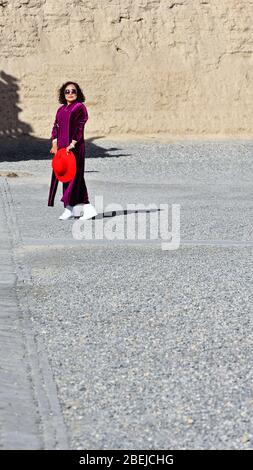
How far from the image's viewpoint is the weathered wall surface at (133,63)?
33031 millimetres

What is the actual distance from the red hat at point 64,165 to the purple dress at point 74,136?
82 mm

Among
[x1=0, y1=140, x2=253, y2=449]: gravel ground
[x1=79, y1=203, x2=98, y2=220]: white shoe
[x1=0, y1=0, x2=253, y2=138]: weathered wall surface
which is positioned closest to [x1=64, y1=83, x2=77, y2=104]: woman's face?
[x1=79, y1=203, x2=98, y2=220]: white shoe

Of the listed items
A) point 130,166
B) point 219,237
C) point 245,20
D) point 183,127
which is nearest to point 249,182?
point 130,166

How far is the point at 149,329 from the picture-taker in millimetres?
8320

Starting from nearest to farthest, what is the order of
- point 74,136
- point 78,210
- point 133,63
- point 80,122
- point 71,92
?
point 71,92 → point 80,122 → point 74,136 → point 78,210 → point 133,63

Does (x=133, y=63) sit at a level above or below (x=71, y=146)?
below

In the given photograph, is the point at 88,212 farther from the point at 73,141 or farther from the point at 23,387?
the point at 23,387

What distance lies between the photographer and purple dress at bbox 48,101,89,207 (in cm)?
1490

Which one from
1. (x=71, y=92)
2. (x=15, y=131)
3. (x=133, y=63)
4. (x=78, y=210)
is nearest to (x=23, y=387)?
(x=71, y=92)

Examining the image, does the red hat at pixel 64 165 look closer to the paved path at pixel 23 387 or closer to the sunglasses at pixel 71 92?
Answer: the sunglasses at pixel 71 92

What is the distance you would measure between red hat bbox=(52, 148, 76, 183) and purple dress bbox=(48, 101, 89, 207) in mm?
82

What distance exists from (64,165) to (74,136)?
40 cm

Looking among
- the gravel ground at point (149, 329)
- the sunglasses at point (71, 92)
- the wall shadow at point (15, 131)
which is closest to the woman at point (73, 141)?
the sunglasses at point (71, 92)
